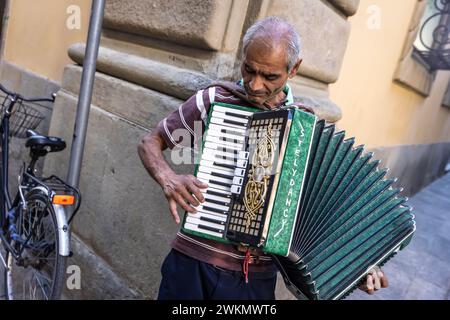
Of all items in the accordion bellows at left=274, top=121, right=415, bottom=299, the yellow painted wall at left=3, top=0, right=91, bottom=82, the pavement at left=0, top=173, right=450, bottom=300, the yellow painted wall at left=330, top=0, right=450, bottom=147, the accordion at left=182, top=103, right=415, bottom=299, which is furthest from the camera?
the pavement at left=0, top=173, right=450, bottom=300

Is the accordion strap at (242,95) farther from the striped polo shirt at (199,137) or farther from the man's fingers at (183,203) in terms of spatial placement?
the man's fingers at (183,203)

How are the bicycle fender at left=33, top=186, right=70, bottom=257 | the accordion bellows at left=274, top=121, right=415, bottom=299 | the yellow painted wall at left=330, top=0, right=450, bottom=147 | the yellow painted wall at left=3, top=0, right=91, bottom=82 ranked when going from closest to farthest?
the accordion bellows at left=274, top=121, right=415, bottom=299, the bicycle fender at left=33, top=186, right=70, bottom=257, the yellow painted wall at left=330, top=0, right=450, bottom=147, the yellow painted wall at left=3, top=0, right=91, bottom=82

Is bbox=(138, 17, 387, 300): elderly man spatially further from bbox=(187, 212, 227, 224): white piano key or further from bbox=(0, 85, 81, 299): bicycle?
bbox=(0, 85, 81, 299): bicycle

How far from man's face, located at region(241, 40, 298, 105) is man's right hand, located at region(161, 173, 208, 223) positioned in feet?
1.18

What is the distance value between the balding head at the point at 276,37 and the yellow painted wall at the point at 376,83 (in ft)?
5.44

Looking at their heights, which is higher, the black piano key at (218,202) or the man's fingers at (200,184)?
the man's fingers at (200,184)

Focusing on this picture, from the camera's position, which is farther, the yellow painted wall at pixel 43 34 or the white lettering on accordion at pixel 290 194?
the yellow painted wall at pixel 43 34

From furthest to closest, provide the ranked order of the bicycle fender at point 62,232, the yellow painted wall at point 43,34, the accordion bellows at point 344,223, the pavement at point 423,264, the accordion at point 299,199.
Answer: the pavement at point 423,264
the yellow painted wall at point 43,34
the bicycle fender at point 62,232
the accordion bellows at point 344,223
the accordion at point 299,199

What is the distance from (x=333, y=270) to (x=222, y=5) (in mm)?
1336

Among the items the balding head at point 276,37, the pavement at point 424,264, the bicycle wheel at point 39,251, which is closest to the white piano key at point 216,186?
the balding head at point 276,37

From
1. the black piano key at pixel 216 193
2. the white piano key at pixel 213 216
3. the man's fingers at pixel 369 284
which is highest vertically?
the black piano key at pixel 216 193

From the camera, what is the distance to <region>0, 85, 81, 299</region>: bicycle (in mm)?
2152

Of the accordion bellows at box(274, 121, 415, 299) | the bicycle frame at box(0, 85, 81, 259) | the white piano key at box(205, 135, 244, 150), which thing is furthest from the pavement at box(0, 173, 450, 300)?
the white piano key at box(205, 135, 244, 150)

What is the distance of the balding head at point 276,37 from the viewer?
140 cm
